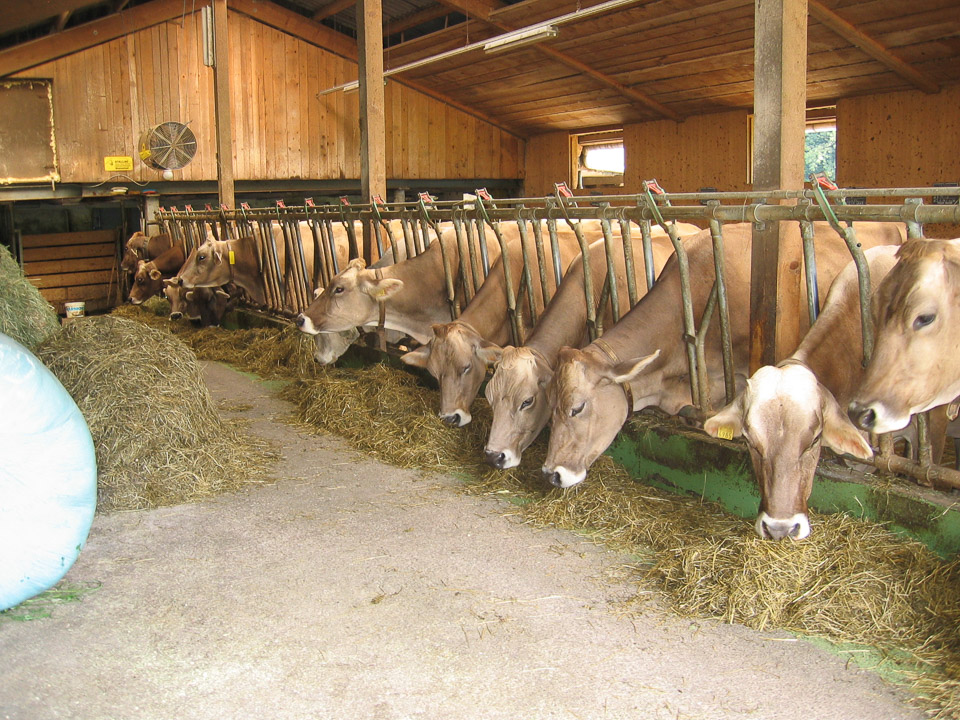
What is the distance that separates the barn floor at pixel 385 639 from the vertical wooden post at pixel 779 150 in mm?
1397

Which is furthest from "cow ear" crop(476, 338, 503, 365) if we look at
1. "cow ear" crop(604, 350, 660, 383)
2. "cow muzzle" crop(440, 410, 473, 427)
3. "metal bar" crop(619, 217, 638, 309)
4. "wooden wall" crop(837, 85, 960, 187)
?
"wooden wall" crop(837, 85, 960, 187)

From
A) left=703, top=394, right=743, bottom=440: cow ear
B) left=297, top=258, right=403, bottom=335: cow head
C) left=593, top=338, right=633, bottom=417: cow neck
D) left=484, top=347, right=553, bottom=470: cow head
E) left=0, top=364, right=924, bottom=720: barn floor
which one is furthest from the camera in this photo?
left=297, top=258, right=403, bottom=335: cow head

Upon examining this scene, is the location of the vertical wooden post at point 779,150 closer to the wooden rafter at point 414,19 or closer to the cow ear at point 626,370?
the cow ear at point 626,370

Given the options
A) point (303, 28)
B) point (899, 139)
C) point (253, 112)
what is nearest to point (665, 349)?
point (899, 139)

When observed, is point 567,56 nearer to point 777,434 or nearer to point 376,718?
point 777,434

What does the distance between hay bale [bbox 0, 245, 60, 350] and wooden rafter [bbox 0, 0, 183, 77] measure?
7244mm

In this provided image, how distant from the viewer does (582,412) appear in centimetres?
405

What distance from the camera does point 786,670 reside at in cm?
285

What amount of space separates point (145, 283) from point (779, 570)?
1200 centimetres

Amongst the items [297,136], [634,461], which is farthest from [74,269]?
[634,461]

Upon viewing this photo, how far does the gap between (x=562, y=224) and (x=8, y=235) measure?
37.3 feet

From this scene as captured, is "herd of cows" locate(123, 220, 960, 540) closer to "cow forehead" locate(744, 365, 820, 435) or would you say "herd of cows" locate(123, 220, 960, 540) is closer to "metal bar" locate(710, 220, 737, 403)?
"cow forehead" locate(744, 365, 820, 435)

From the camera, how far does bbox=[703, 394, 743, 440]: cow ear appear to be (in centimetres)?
328

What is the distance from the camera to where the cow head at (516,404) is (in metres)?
4.39
